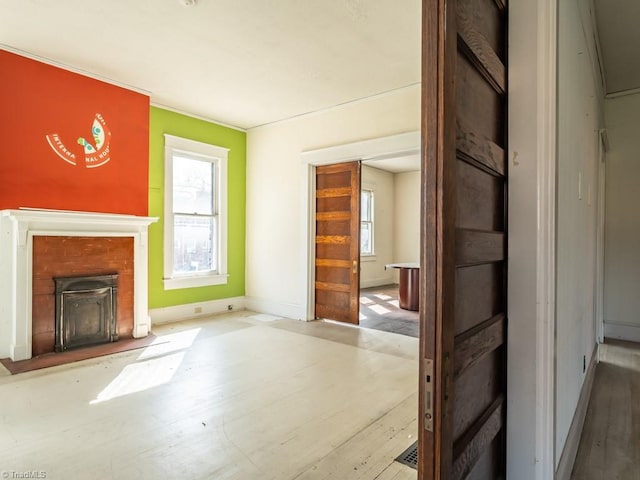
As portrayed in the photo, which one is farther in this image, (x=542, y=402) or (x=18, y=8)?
(x=18, y=8)

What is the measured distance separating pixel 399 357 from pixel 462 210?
3.06 metres

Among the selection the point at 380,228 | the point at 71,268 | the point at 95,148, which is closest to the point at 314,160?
the point at 95,148

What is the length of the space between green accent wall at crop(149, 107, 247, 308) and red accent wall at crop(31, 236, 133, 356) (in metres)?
0.64

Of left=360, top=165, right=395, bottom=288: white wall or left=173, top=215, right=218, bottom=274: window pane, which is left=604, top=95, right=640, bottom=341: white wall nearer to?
left=360, top=165, right=395, bottom=288: white wall

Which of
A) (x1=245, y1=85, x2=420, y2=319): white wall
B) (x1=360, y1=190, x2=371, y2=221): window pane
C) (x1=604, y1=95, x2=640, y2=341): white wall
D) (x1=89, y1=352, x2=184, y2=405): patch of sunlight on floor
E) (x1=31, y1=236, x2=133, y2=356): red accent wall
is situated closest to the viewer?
(x1=89, y1=352, x2=184, y2=405): patch of sunlight on floor

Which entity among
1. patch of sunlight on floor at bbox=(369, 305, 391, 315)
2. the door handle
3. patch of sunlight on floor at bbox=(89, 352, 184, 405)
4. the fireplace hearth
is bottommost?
patch of sunlight on floor at bbox=(89, 352, 184, 405)

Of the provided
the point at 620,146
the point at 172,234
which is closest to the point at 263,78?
the point at 172,234

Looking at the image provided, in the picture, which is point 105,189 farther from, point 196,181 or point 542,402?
point 542,402

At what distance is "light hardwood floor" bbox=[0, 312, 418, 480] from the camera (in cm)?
199

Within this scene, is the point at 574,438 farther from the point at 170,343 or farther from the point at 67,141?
the point at 67,141

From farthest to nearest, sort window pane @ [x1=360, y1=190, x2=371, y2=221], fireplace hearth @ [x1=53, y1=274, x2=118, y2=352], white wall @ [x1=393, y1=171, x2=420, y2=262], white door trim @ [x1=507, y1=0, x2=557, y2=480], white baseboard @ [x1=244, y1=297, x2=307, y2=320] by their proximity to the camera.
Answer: white wall @ [x1=393, y1=171, x2=420, y2=262] → window pane @ [x1=360, y1=190, x2=371, y2=221] → white baseboard @ [x1=244, y1=297, x2=307, y2=320] → fireplace hearth @ [x1=53, y1=274, x2=118, y2=352] → white door trim @ [x1=507, y1=0, x2=557, y2=480]

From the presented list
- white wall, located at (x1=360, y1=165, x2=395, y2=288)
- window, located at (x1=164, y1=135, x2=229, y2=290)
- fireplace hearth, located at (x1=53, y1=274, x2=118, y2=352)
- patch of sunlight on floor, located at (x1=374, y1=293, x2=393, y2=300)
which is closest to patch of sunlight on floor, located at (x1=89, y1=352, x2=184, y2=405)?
fireplace hearth, located at (x1=53, y1=274, x2=118, y2=352)

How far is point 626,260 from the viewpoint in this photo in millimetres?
4504

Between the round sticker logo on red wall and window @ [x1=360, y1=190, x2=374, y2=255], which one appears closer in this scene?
the round sticker logo on red wall
